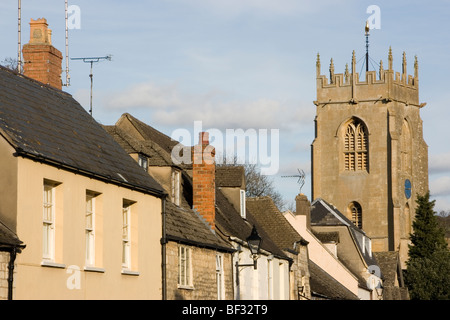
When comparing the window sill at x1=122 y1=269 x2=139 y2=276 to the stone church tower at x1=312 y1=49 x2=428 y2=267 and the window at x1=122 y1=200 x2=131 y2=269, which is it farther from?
the stone church tower at x1=312 y1=49 x2=428 y2=267

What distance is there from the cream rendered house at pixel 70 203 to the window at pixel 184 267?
1.37 m

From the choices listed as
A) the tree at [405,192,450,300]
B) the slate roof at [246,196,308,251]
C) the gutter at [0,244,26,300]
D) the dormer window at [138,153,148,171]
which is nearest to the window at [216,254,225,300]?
the dormer window at [138,153,148,171]

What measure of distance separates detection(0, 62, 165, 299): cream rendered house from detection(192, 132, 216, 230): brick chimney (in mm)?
4263

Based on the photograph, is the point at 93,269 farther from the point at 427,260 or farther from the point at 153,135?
the point at 427,260

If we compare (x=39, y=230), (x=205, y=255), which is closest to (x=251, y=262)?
(x=205, y=255)

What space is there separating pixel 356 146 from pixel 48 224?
7949 centimetres

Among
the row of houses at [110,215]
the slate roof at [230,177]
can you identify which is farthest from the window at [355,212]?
the slate roof at [230,177]

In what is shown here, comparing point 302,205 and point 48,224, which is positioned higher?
point 302,205

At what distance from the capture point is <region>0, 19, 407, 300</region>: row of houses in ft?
62.5

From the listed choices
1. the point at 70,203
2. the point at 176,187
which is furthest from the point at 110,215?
the point at 176,187

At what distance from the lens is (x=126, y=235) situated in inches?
935

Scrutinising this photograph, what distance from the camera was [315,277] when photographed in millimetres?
45469
